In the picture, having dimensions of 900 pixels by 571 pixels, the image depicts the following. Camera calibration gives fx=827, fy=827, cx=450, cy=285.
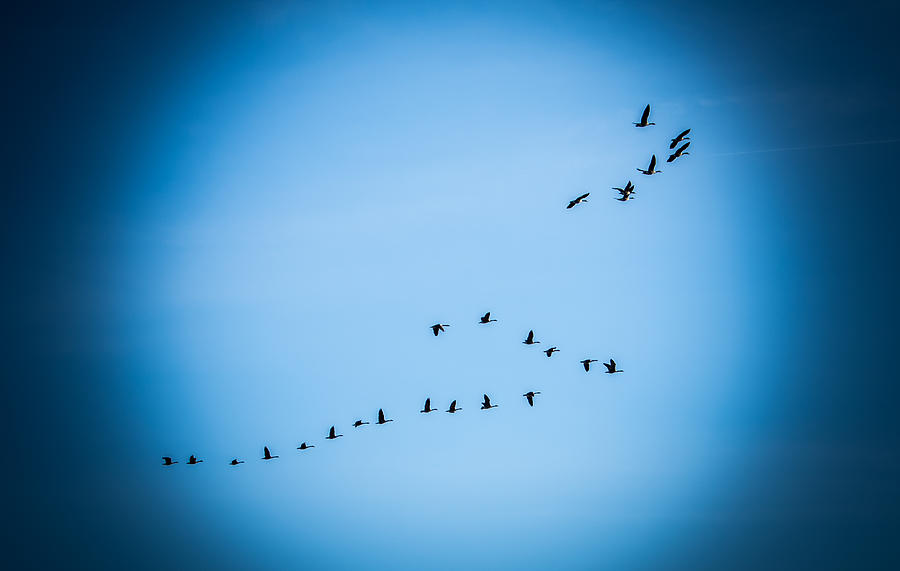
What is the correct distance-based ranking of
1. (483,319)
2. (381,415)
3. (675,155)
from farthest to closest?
(381,415)
(483,319)
(675,155)

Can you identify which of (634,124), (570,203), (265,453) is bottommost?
(265,453)

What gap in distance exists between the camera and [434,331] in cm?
5497

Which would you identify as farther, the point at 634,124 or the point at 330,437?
the point at 330,437

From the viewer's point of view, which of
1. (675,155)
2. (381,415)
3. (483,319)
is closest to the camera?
(675,155)

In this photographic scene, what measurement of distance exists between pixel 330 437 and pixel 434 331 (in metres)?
11.5

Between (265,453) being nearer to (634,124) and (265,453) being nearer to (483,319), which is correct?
(483,319)

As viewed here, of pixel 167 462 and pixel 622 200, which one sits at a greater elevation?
pixel 622 200

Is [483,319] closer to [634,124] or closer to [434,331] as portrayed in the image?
[434,331]

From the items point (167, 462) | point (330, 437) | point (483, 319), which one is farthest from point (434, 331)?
point (167, 462)

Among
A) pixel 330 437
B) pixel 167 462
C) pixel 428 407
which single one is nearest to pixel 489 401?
pixel 428 407

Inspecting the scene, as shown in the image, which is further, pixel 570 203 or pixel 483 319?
pixel 483 319

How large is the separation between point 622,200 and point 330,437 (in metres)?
26.2

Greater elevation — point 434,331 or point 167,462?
point 434,331

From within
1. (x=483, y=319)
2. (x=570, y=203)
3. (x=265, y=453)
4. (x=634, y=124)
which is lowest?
(x=265, y=453)
